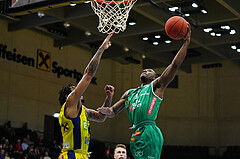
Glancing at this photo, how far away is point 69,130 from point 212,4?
49.1ft

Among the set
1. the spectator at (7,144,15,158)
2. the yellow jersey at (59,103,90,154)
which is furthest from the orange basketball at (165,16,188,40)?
the spectator at (7,144,15,158)

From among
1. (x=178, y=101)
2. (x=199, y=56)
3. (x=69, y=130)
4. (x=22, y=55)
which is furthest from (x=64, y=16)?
(x=69, y=130)

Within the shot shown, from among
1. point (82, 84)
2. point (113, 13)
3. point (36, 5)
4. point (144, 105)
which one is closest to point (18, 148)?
point (36, 5)

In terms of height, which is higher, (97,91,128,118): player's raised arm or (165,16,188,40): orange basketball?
(165,16,188,40): orange basketball

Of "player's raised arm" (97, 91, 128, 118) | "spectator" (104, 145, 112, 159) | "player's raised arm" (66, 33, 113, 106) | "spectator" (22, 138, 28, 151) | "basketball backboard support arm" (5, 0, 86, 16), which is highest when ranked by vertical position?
"basketball backboard support arm" (5, 0, 86, 16)

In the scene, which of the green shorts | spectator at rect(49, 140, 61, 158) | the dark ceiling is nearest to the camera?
the green shorts

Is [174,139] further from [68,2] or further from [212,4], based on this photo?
[68,2]

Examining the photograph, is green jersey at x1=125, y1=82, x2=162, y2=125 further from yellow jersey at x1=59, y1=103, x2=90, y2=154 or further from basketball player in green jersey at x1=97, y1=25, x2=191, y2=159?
yellow jersey at x1=59, y1=103, x2=90, y2=154

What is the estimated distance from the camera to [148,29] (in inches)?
864

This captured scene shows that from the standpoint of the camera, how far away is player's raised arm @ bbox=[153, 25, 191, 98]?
6285 mm

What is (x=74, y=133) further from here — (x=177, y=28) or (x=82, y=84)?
(x=177, y=28)

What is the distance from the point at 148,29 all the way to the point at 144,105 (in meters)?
15.8

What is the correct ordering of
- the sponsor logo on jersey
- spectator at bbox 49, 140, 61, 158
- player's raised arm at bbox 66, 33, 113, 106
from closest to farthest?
the sponsor logo on jersey
player's raised arm at bbox 66, 33, 113, 106
spectator at bbox 49, 140, 61, 158

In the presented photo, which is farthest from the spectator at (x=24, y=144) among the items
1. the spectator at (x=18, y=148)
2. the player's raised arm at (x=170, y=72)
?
the player's raised arm at (x=170, y=72)
